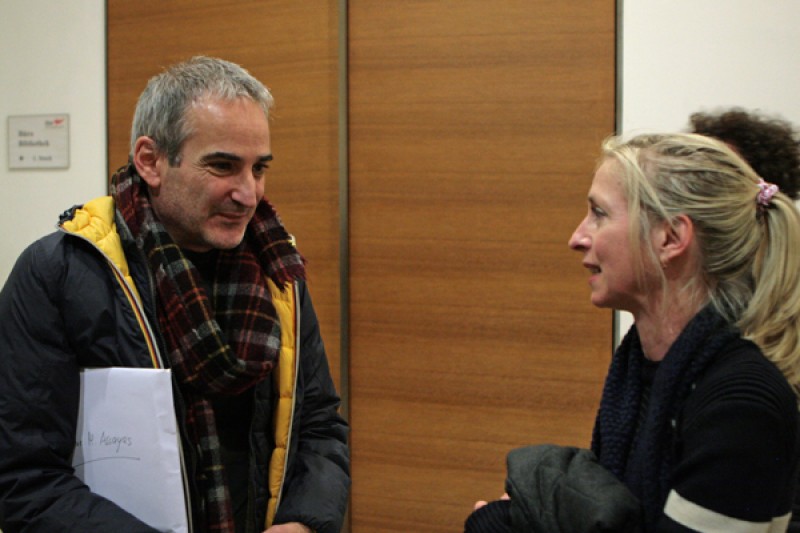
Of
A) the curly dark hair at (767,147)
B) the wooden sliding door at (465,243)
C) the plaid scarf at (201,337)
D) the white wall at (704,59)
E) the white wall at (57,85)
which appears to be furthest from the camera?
the white wall at (57,85)

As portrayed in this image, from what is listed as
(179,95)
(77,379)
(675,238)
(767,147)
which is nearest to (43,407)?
(77,379)

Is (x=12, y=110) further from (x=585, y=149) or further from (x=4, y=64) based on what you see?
(x=585, y=149)

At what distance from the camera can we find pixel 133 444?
4.06 ft

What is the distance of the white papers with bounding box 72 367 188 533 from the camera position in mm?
1221

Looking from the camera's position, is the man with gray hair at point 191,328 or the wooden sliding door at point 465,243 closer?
the man with gray hair at point 191,328

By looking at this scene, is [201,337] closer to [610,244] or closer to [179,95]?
[179,95]

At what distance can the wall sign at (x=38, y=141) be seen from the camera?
2932 mm

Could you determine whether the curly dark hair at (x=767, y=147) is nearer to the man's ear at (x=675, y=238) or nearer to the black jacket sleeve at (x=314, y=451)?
the man's ear at (x=675, y=238)

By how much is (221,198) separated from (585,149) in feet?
4.48

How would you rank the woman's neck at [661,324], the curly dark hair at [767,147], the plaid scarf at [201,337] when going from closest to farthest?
the woman's neck at [661,324], the plaid scarf at [201,337], the curly dark hair at [767,147]

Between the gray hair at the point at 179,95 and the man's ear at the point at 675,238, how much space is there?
0.74 metres

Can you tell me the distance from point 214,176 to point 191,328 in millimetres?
270

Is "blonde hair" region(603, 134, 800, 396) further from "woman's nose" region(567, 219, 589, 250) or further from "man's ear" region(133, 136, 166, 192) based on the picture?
"man's ear" region(133, 136, 166, 192)

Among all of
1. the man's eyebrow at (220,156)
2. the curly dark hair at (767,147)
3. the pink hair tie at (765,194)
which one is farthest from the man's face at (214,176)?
the curly dark hair at (767,147)
